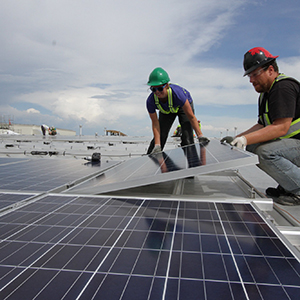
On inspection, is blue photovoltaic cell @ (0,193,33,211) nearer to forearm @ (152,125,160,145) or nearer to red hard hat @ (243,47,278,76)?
forearm @ (152,125,160,145)

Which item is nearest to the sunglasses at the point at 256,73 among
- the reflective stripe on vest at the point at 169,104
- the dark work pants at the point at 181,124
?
the reflective stripe on vest at the point at 169,104

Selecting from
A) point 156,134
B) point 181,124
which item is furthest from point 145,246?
point 181,124

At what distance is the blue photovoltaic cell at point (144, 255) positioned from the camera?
3.83 ft

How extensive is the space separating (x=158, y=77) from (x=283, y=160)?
99.4 inches

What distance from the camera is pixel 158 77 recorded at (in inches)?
181

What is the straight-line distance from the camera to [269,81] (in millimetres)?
3549

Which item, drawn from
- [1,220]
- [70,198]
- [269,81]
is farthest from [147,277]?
[269,81]

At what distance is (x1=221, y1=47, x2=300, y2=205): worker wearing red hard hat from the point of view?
3.28m

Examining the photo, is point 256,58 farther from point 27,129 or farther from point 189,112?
point 27,129

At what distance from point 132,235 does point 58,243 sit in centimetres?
49

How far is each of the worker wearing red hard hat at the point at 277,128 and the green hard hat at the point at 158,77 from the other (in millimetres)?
1507

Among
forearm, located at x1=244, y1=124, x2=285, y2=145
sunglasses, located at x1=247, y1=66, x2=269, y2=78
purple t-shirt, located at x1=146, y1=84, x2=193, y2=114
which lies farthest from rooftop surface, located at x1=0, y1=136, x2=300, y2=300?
purple t-shirt, located at x1=146, y1=84, x2=193, y2=114

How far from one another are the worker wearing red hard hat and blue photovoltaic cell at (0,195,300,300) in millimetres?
1516

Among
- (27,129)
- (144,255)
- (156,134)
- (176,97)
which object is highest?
(27,129)
